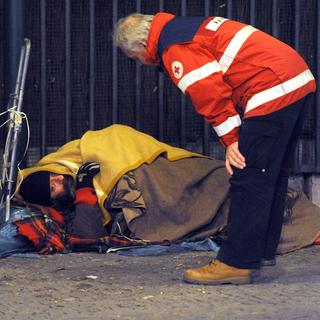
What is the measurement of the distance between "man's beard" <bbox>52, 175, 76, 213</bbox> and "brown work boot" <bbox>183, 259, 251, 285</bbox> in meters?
1.42

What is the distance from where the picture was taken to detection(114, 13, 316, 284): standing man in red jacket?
570 cm

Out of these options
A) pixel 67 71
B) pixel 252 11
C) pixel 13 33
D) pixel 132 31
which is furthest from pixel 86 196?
pixel 252 11

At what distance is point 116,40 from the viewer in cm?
597

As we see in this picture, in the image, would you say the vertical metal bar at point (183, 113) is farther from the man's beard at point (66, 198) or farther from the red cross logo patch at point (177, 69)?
the red cross logo patch at point (177, 69)

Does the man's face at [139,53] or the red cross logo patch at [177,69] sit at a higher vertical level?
the man's face at [139,53]

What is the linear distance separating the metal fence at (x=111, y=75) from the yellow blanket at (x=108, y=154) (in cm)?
35

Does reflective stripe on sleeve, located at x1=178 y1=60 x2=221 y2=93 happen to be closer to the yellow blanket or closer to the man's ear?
the man's ear

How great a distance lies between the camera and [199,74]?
5.66 metres

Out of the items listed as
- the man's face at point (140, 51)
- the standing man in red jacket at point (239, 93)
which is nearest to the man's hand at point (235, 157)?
the standing man in red jacket at point (239, 93)

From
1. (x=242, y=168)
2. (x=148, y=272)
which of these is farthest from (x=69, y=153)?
(x=242, y=168)

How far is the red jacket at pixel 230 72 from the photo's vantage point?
567 cm

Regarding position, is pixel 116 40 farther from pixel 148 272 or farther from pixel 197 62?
pixel 148 272

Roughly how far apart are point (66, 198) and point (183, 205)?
76cm

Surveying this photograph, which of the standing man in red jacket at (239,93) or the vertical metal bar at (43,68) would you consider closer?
the standing man in red jacket at (239,93)
